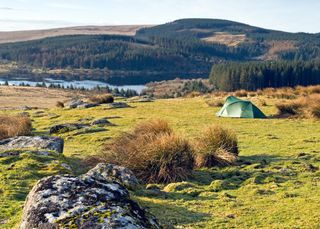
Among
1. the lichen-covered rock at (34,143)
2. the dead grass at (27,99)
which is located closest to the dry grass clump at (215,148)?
the lichen-covered rock at (34,143)

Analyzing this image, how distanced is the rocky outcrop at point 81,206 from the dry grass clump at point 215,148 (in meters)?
7.12

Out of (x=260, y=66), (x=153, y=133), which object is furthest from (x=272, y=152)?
(x=260, y=66)

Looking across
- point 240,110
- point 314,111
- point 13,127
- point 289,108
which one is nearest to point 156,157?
point 13,127

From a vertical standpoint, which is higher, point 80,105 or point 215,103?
point 215,103

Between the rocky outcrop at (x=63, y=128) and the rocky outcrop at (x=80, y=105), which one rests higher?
the rocky outcrop at (x=63, y=128)

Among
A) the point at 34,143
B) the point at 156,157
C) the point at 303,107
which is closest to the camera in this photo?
the point at 156,157

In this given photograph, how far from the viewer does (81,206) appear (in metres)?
6.76

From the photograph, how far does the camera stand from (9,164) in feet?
42.8

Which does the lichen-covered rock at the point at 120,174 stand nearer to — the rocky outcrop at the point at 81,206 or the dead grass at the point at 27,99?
the rocky outcrop at the point at 81,206

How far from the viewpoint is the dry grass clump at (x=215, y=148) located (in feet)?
47.6

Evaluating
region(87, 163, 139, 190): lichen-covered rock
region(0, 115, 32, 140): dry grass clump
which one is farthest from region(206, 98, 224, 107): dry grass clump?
region(87, 163, 139, 190): lichen-covered rock

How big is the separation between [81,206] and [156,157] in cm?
648

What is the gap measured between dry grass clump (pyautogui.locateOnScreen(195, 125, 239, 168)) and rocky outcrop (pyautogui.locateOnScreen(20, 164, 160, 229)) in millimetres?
7116

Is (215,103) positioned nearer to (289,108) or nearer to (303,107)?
(289,108)
